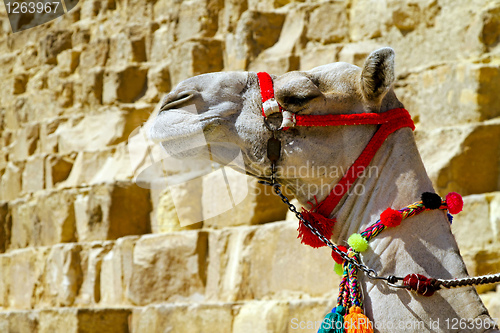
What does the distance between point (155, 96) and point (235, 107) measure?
6.74 metres

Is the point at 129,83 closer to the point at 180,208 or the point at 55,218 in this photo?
the point at 55,218

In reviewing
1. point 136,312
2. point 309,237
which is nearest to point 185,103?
point 309,237

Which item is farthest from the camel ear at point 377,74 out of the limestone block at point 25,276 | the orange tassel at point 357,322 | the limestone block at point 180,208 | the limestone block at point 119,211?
the limestone block at point 25,276

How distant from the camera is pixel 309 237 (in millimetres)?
3307

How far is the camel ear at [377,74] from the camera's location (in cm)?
307

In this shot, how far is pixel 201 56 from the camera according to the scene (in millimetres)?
8953

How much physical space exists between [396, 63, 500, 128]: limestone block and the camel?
3109 millimetres

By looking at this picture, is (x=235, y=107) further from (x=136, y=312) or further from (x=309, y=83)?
(x=136, y=312)

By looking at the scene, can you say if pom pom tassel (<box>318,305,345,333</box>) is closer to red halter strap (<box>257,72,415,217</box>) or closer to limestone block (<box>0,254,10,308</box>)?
red halter strap (<box>257,72,415,217</box>)

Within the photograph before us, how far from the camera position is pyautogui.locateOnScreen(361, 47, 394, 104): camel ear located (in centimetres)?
307

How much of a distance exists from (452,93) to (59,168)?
629 centimetres

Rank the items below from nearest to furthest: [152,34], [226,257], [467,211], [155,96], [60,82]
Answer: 1. [467,211]
2. [226,257]
3. [155,96]
4. [152,34]
5. [60,82]

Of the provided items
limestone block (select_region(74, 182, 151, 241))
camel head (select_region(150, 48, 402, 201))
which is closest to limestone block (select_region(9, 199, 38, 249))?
limestone block (select_region(74, 182, 151, 241))

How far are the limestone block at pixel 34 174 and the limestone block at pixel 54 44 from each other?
2494mm
